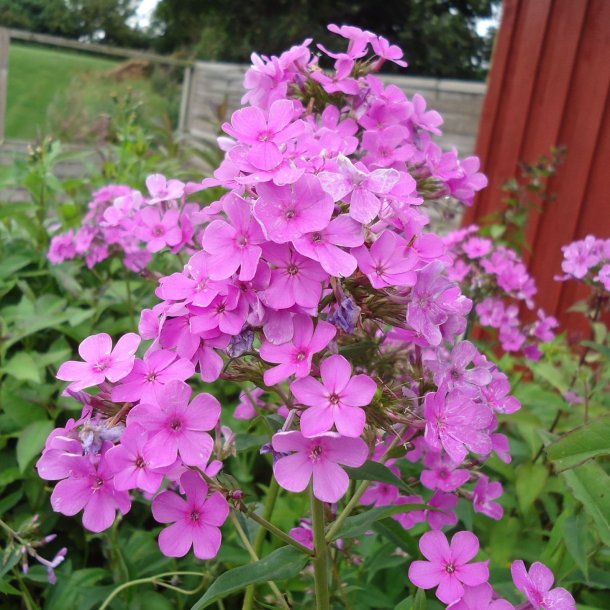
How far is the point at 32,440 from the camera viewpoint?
1.47 metres

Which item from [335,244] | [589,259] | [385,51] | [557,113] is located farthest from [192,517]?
[557,113]

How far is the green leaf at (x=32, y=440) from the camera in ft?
4.71

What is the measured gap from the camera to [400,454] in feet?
2.95

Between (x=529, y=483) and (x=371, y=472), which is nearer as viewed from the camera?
(x=371, y=472)

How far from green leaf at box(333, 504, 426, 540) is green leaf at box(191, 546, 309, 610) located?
64 millimetres

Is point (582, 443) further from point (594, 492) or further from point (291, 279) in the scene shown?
point (291, 279)

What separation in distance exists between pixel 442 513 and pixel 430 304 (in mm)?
393

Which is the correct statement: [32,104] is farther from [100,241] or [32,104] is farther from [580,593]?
[580,593]

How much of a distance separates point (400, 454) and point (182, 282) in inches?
15.2

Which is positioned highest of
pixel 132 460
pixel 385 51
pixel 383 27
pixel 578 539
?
pixel 383 27

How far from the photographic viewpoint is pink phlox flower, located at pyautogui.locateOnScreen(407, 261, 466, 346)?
0.71 m

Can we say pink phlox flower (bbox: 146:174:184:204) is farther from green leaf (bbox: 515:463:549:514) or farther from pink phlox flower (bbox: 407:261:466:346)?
green leaf (bbox: 515:463:549:514)

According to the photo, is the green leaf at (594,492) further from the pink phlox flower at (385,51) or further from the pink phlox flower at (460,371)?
the pink phlox flower at (385,51)

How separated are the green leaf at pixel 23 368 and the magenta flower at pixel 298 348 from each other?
0.99m
